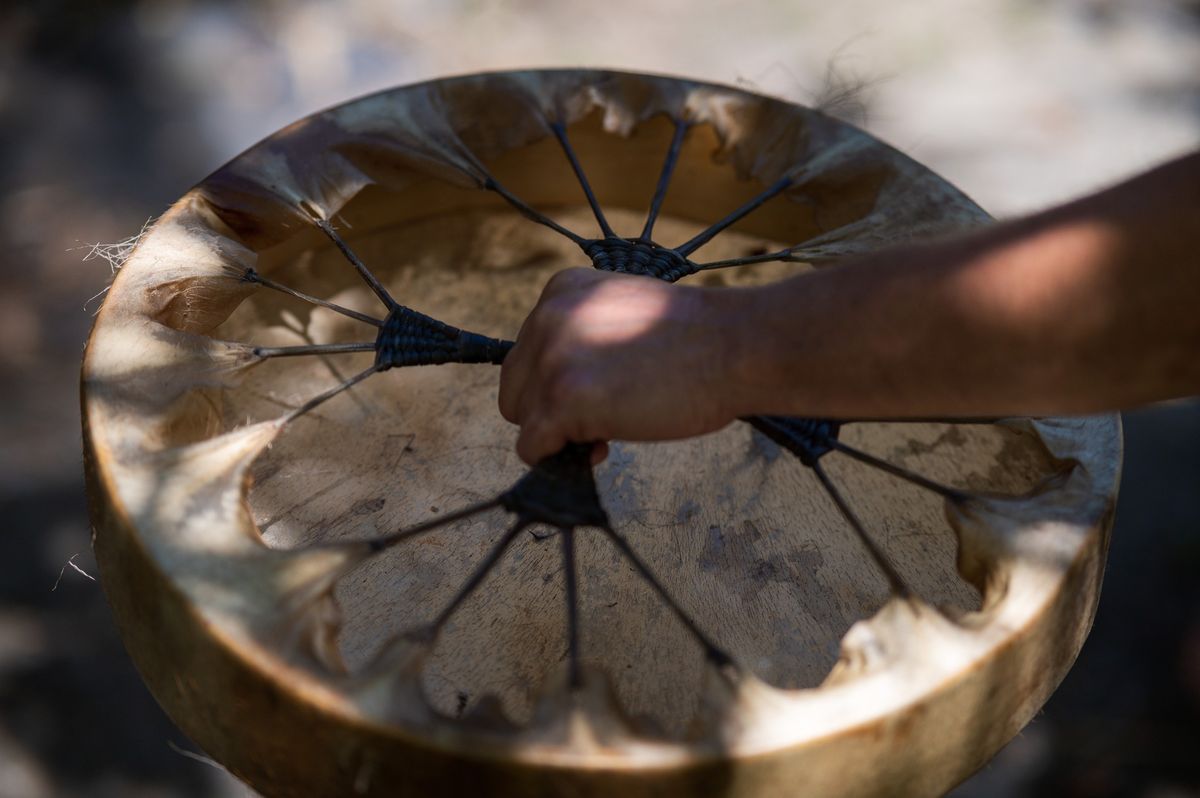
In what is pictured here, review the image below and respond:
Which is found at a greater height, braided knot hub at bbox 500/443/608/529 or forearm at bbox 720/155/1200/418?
forearm at bbox 720/155/1200/418

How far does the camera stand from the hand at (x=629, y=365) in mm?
686

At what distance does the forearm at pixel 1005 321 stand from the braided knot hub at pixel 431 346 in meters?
0.27

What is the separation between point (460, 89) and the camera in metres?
1.08

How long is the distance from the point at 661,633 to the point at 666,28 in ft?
6.28

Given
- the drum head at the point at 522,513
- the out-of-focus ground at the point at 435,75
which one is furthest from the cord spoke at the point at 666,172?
the out-of-focus ground at the point at 435,75

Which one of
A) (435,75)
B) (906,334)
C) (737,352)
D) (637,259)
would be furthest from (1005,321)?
(435,75)

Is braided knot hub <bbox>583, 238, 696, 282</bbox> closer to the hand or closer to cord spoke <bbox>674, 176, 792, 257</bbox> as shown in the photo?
cord spoke <bbox>674, 176, 792, 257</bbox>

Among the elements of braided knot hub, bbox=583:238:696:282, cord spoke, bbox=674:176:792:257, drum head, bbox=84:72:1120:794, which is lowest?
drum head, bbox=84:72:1120:794

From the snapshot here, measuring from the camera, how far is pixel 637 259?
3.10ft

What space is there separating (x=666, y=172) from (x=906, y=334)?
1.65ft

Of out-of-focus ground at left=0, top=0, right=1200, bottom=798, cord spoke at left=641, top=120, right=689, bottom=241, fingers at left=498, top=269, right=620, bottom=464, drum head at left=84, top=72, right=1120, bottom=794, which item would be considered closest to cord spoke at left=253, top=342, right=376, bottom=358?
drum head at left=84, top=72, right=1120, bottom=794

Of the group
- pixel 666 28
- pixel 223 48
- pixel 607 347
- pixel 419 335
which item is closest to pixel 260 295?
pixel 419 335

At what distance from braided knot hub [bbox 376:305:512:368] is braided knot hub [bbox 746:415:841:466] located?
0.23 m

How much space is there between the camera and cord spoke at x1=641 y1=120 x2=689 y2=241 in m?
1.02
